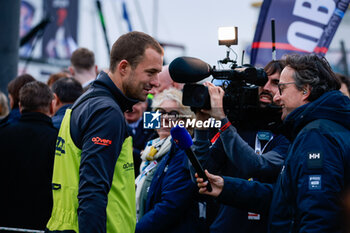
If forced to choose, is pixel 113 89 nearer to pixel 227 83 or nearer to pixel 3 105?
pixel 227 83

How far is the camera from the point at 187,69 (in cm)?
265

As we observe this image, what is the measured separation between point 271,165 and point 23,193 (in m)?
1.98

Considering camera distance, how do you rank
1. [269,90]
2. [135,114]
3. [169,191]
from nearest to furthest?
[269,90], [169,191], [135,114]

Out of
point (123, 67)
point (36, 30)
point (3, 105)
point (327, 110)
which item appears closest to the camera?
point (327, 110)

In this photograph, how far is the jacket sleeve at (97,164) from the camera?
2213 millimetres

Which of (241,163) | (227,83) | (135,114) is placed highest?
(227,83)

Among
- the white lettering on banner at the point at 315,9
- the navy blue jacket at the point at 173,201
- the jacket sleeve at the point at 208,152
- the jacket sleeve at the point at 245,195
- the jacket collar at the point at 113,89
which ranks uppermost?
A: the white lettering on banner at the point at 315,9

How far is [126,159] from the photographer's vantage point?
2475 millimetres

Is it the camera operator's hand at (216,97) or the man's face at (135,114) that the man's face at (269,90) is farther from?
the man's face at (135,114)

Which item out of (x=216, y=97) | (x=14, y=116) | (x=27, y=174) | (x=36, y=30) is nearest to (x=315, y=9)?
(x=216, y=97)

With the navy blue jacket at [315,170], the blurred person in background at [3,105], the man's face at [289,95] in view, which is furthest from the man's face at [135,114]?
the navy blue jacket at [315,170]

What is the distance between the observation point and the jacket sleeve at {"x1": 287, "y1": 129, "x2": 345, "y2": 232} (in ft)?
7.28

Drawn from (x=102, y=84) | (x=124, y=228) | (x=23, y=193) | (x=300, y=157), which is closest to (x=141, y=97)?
(x=102, y=84)

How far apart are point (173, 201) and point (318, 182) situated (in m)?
1.33
